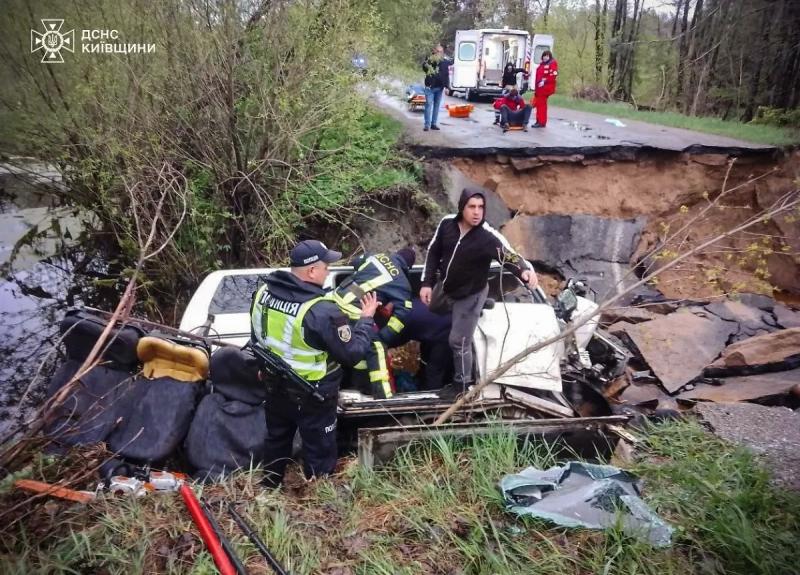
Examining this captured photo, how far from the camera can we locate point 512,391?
156 inches

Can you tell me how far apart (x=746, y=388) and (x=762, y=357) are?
0.82 m

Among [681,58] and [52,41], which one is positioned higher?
[681,58]

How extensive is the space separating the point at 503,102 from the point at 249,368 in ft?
31.1

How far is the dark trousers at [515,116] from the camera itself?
11203 mm

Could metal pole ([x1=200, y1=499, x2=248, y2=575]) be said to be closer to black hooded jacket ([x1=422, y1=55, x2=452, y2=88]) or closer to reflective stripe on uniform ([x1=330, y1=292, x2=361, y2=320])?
reflective stripe on uniform ([x1=330, y1=292, x2=361, y2=320])

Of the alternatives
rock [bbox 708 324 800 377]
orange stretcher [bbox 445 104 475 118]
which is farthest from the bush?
rock [bbox 708 324 800 377]

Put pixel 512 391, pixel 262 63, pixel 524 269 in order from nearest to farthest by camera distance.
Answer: pixel 512 391 < pixel 524 269 < pixel 262 63

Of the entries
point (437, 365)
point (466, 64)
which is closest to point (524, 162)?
point (437, 365)

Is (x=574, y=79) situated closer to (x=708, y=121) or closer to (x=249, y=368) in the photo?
(x=708, y=121)

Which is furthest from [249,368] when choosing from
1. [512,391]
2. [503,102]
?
[503,102]

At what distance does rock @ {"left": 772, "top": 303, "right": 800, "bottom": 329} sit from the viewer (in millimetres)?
7129

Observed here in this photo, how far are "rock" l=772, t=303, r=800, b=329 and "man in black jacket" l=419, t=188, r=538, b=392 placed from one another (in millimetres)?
5015

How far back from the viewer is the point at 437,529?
276 centimetres

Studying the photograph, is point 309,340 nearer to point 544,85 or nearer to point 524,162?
point 524,162
